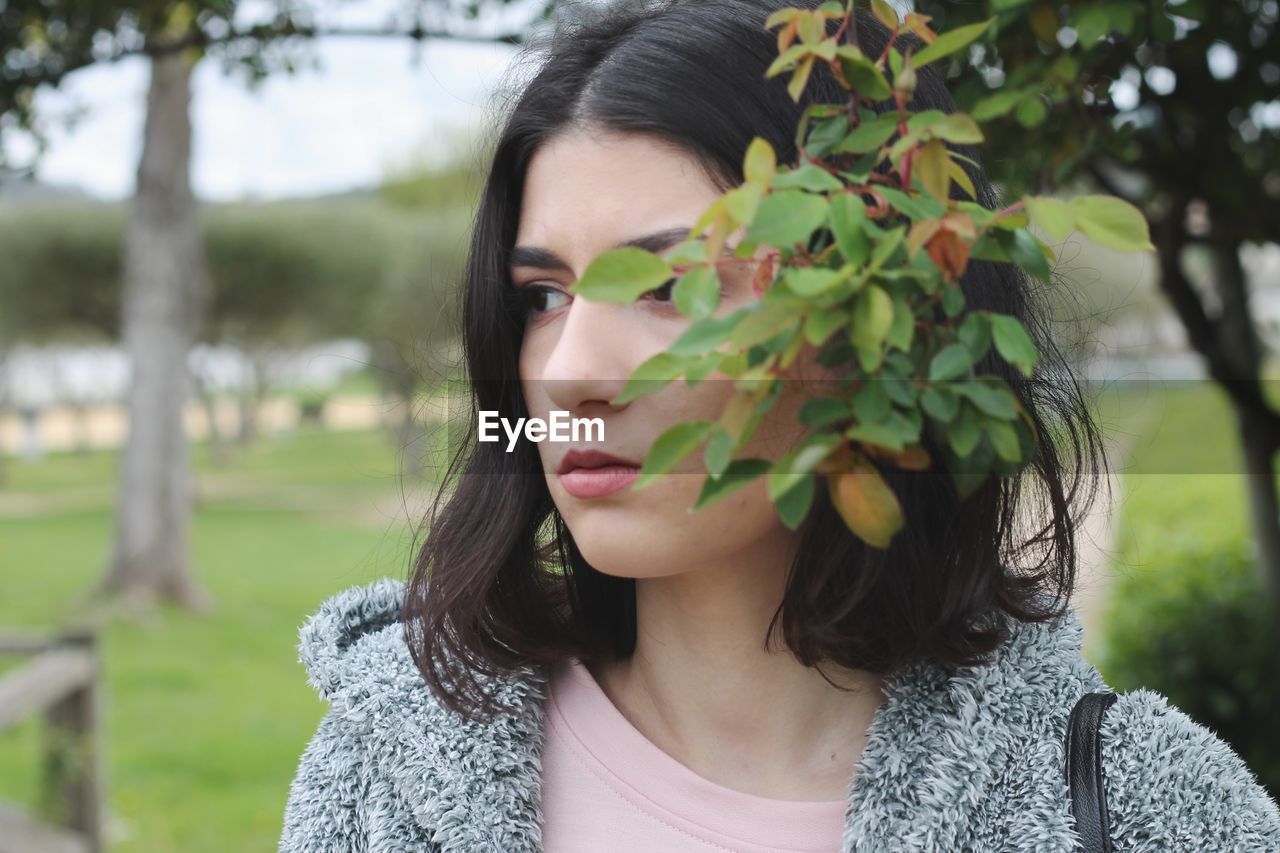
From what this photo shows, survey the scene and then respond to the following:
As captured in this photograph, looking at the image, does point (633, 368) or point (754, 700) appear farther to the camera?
point (754, 700)

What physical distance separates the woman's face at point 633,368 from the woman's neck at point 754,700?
0.34 feet

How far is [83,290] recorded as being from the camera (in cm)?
Answer: 1759

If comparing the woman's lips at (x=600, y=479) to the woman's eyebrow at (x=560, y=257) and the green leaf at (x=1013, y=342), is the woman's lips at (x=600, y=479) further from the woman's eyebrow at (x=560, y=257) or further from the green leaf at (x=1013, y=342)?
the green leaf at (x=1013, y=342)

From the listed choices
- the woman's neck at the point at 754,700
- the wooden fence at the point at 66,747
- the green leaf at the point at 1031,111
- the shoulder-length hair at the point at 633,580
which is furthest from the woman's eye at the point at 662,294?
the wooden fence at the point at 66,747

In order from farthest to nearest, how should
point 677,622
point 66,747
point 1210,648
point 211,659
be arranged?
point 211,659 < point 1210,648 < point 66,747 < point 677,622

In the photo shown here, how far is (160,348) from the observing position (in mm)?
9406

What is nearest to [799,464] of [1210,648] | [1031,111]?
[1031,111]

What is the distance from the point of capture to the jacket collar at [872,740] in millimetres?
1179

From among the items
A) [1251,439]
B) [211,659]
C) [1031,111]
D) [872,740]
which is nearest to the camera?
[872,740]

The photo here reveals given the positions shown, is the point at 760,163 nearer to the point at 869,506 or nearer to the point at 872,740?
the point at 869,506

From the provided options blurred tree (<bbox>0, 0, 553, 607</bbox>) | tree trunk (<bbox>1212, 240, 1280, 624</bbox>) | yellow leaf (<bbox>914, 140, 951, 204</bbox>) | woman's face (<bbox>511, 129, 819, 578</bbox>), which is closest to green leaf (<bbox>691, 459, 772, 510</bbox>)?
yellow leaf (<bbox>914, 140, 951, 204</bbox>)

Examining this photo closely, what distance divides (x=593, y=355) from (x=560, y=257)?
5.1 inches

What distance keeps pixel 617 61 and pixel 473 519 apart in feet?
1.73

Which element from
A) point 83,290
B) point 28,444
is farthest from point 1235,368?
point 28,444
